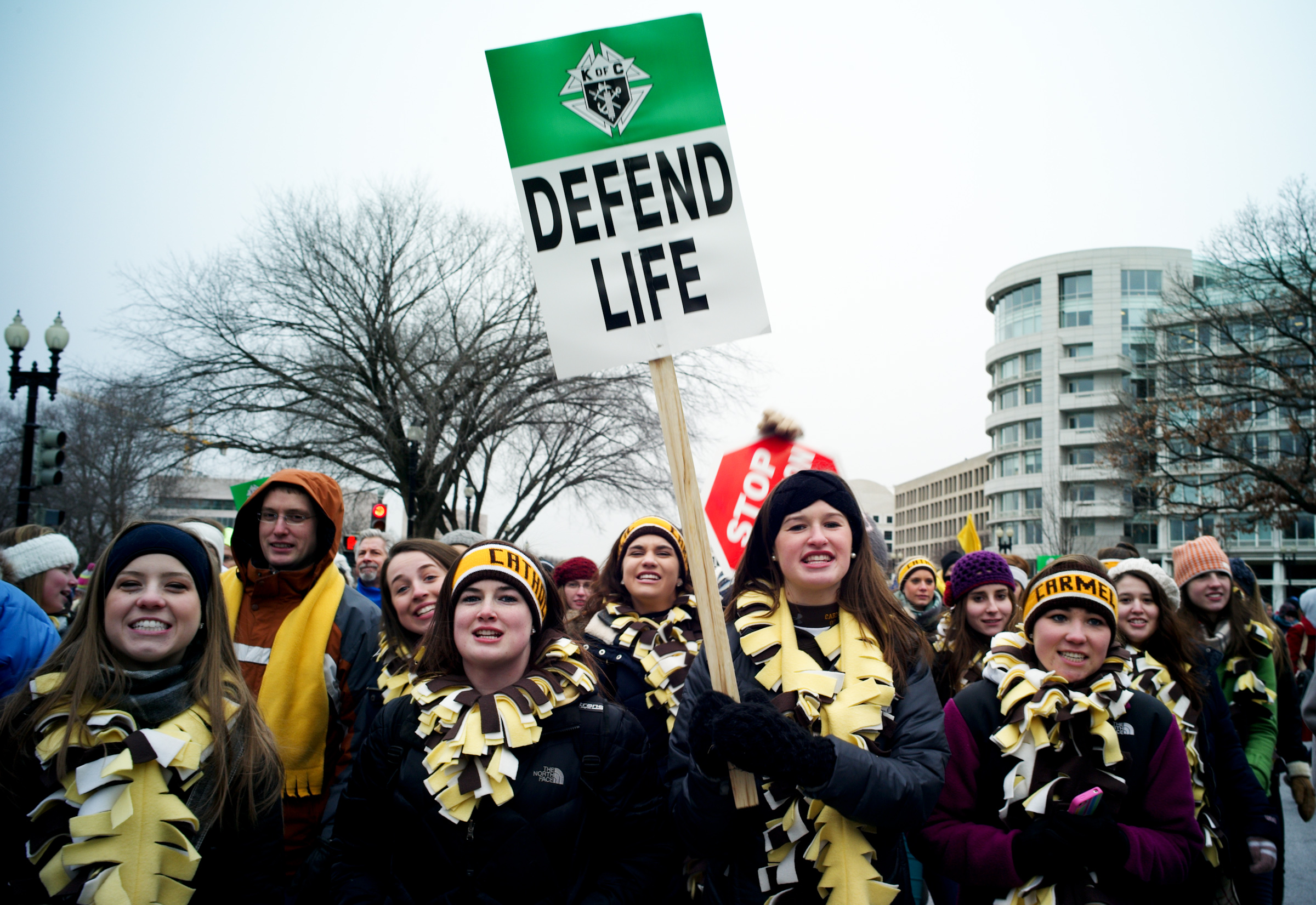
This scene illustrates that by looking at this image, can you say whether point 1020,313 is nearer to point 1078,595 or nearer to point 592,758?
point 1078,595

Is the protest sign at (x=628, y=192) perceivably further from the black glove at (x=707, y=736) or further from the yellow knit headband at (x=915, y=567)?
the yellow knit headband at (x=915, y=567)

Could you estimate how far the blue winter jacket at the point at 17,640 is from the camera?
3.39 meters

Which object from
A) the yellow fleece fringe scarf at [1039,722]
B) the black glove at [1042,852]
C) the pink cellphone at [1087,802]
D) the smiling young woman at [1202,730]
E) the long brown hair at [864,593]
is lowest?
the smiling young woman at [1202,730]

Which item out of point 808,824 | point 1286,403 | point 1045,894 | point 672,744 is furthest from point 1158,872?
point 1286,403

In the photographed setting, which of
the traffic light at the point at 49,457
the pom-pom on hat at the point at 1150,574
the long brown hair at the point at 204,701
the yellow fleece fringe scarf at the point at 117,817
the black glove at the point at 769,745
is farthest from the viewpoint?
the traffic light at the point at 49,457

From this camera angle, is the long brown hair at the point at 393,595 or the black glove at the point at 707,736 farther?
the long brown hair at the point at 393,595

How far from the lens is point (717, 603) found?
2295mm

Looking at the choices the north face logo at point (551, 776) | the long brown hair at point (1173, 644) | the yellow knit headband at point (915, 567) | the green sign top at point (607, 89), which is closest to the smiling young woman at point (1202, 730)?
the long brown hair at point (1173, 644)

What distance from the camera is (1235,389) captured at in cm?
2233

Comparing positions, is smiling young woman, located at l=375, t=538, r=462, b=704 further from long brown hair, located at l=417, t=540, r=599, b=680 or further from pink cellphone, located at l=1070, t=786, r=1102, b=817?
pink cellphone, located at l=1070, t=786, r=1102, b=817

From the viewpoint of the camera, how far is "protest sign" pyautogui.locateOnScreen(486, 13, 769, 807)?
8.07 ft

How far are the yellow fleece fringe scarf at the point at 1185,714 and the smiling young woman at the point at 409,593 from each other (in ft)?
9.51

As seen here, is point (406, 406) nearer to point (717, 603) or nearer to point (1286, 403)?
point (717, 603)

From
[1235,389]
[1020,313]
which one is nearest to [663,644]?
[1235,389]
